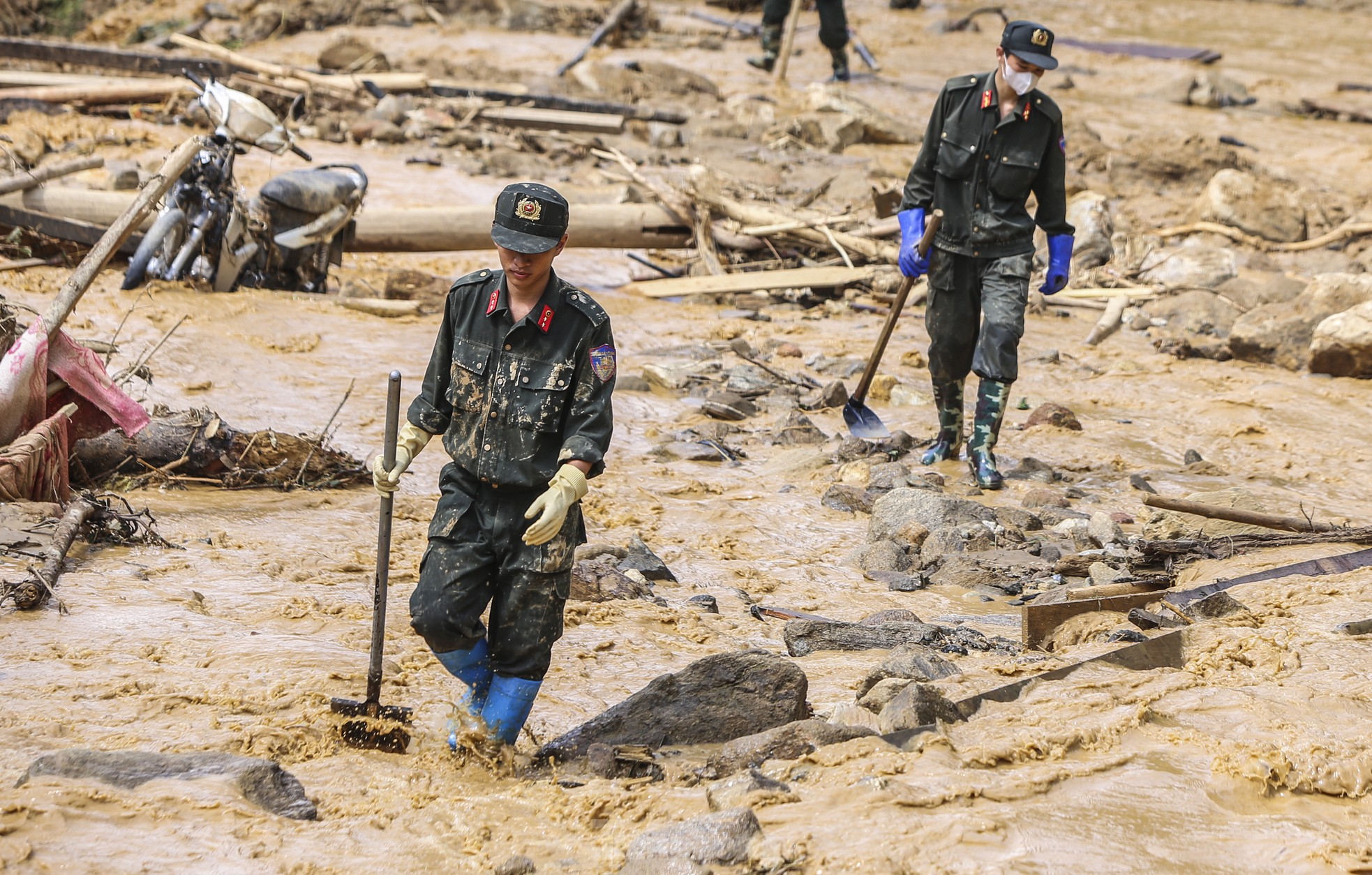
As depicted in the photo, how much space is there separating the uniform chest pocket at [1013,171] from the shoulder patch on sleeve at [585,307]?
3159 millimetres

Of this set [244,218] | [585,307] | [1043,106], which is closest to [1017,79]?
[1043,106]

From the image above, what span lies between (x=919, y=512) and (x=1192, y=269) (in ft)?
20.8

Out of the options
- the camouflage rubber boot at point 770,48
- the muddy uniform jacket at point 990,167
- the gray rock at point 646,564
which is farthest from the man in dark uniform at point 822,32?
the gray rock at point 646,564

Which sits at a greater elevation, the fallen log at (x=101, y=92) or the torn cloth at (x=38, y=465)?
the fallen log at (x=101, y=92)

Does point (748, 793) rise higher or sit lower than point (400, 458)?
lower

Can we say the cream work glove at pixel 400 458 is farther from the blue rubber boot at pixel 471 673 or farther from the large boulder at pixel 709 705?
the large boulder at pixel 709 705

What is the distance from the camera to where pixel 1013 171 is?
578 cm

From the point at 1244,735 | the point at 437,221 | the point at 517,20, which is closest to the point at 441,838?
the point at 1244,735

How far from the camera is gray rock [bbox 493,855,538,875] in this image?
2.64m

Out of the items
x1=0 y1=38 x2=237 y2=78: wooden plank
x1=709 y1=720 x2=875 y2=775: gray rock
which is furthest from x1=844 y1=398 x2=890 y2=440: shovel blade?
x1=0 y1=38 x2=237 y2=78: wooden plank

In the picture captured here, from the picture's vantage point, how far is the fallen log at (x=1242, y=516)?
16.1ft

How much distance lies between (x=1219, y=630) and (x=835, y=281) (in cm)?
624

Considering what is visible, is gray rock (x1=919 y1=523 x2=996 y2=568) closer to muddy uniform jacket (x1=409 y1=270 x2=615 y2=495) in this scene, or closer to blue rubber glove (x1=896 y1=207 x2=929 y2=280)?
blue rubber glove (x1=896 y1=207 x2=929 y2=280)

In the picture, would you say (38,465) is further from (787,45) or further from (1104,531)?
(787,45)
